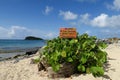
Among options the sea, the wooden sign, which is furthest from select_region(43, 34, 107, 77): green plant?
the sea

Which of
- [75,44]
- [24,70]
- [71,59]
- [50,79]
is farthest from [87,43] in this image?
[24,70]

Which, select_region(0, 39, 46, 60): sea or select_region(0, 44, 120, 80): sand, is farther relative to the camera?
select_region(0, 39, 46, 60): sea

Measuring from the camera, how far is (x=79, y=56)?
7.06 m

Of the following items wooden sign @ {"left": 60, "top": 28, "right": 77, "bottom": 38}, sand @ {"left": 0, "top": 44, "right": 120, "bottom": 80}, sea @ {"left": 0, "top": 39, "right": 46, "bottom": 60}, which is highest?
wooden sign @ {"left": 60, "top": 28, "right": 77, "bottom": 38}

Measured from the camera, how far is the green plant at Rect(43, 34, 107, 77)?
6.92 metres

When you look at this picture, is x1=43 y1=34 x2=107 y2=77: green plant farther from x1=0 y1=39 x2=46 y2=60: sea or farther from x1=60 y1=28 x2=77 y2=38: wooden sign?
x1=0 y1=39 x2=46 y2=60: sea

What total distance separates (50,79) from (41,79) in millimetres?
361

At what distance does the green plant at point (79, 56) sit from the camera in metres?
6.92

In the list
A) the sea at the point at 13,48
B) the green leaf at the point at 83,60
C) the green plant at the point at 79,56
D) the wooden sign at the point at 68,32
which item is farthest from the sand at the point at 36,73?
the sea at the point at 13,48

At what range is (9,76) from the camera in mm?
8188

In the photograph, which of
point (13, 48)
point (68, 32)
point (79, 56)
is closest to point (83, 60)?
point (79, 56)

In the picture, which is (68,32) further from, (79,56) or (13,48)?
(13,48)

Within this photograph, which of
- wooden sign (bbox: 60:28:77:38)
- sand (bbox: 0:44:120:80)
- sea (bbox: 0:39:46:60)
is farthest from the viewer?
sea (bbox: 0:39:46:60)

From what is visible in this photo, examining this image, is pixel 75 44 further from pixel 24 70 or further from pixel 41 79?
pixel 24 70
